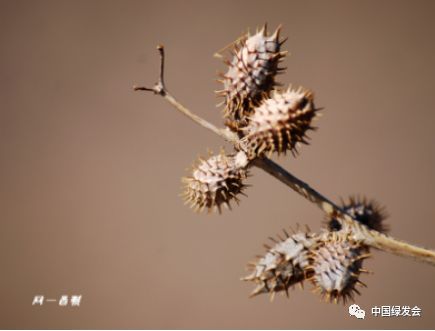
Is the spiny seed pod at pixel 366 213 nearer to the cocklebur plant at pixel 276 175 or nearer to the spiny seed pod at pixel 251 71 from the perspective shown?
the cocklebur plant at pixel 276 175

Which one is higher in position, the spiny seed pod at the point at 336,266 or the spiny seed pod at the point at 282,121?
the spiny seed pod at the point at 282,121

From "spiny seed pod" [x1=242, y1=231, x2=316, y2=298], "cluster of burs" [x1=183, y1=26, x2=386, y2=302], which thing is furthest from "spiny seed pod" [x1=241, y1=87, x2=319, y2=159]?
"spiny seed pod" [x1=242, y1=231, x2=316, y2=298]

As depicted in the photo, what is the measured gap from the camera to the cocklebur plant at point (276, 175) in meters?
0.78

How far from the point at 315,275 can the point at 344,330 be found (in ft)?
5.10

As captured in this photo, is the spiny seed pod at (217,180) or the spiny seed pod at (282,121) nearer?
the spiny seed pod at (282,121)

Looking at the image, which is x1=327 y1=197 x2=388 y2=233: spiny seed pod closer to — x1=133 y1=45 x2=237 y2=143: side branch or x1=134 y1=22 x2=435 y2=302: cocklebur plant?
x1=134 y1=22 x2=435 y2=302: cocklebur plant

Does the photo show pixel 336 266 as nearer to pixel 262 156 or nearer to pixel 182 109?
pixel 262 156

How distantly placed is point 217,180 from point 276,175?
124mm

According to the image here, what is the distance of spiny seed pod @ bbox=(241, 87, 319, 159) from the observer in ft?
2.41

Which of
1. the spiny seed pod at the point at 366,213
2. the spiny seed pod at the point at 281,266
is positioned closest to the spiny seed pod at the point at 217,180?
the spiny seed pod at the point at 281,266

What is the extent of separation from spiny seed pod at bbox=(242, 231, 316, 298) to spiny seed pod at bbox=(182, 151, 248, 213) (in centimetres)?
14

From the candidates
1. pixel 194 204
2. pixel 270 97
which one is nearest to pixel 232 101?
pixel 270 97

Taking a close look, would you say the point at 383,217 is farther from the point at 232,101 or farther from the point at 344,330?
the point at 344,330

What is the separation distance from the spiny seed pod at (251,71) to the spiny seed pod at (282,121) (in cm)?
5
